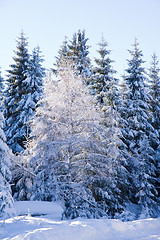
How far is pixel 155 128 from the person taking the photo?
22000mm

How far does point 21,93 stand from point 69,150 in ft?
42.0

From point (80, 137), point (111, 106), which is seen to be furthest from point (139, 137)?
point (80, 137)

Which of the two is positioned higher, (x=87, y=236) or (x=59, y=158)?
(x=59, y=158)

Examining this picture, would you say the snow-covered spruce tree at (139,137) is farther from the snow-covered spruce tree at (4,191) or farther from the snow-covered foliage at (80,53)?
the snow-covered spruce tree at (4,191)

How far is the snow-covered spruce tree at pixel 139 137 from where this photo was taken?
17734 millimetres

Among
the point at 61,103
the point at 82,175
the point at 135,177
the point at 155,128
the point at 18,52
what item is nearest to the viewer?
the point at 82,175

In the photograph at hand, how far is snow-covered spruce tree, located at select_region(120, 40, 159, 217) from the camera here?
1773 centimetres

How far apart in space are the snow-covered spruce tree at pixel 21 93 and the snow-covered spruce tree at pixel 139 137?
8.72m

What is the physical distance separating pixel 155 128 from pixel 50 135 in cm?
1326

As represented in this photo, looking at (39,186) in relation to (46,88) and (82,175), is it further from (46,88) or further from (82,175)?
(46,88)

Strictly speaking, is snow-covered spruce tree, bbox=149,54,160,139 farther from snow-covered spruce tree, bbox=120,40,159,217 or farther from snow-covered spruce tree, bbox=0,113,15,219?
snow-covered spruce tree, bbox=0,113,15,219

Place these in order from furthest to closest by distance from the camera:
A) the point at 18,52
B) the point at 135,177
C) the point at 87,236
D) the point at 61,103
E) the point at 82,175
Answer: the point at 18,52 → the point at 135,177 → the point at 61,103 → the point at 82,175 → the point at 87,236

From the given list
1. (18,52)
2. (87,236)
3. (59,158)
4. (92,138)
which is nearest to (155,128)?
(92,138)

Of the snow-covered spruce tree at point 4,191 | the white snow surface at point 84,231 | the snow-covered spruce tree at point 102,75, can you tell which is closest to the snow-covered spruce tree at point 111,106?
the snow-covered spruce tree at point 102,75
